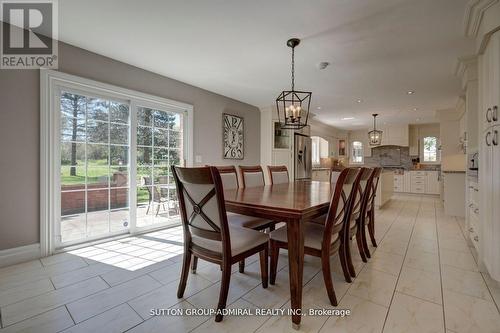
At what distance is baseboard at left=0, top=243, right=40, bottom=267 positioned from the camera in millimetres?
2166

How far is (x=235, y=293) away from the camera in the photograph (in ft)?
5.76

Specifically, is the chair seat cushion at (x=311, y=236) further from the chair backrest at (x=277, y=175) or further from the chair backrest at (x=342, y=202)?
the chair backrest at (x=277, y=175)

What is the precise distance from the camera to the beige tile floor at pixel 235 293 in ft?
4.61

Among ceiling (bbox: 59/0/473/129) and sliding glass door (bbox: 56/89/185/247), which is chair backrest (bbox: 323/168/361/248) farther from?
sliding glass door (bbox: 56/89/185/247)

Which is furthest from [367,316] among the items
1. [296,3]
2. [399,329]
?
[296,3]

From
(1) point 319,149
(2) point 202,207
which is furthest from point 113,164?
(1) point 319,149

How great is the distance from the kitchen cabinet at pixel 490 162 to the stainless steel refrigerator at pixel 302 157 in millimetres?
3643

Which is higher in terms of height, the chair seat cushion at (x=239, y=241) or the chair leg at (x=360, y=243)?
the chair seat cushion at (x=239, y=241)

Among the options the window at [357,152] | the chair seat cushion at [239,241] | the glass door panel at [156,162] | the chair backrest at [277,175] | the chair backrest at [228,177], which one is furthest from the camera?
the window at [357,152]

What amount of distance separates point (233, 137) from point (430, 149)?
712 cm

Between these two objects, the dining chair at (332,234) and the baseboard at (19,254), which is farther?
Answer: the baseboard at (19,254)

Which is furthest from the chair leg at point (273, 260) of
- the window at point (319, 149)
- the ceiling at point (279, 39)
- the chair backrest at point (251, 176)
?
the window at point (319, 149)

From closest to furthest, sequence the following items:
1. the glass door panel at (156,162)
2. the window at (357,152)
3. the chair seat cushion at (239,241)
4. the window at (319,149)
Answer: the chair seat cushion at (239,241) → the glass door panel at (156,162) → the window at (319,149) → the window at (357,152)

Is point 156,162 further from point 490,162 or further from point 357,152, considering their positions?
point 357,152
